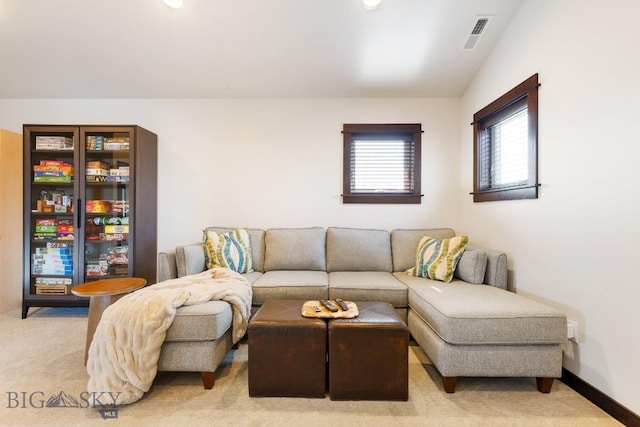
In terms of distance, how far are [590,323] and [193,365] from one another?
2.31 metres

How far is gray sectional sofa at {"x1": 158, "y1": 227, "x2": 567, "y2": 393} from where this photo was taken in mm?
1584

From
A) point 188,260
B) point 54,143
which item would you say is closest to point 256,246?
point 188,260

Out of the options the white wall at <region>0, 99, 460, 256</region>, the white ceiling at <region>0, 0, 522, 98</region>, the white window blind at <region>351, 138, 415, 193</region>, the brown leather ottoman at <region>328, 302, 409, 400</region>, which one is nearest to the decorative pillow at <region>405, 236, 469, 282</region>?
the white wall at <region>0, 99, 460, 256</region>

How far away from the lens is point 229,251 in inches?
103

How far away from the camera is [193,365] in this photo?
1656 millimetres

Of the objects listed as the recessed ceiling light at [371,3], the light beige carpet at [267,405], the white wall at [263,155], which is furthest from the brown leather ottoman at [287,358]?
the recessed ceiling light at [371,3]

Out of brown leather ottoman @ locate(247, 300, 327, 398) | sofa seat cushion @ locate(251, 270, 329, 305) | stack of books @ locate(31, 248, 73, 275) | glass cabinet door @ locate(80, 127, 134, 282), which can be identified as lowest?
brown leather ottoman @ locate(247, 300, 327, 398)

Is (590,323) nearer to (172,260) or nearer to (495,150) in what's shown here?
(495,150)

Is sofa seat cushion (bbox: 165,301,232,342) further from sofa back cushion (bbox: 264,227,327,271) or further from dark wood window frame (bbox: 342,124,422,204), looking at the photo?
dark wood window frame (bbox: 342,124,422,204)

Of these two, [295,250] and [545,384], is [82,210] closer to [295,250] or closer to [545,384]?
[295,250]

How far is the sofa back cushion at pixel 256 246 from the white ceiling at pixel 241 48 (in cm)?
150

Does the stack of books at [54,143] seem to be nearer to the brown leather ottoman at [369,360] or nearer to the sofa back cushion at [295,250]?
the sofa back cushion at [295,250]

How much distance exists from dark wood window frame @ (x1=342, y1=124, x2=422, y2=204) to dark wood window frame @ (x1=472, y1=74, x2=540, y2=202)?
1.83ft

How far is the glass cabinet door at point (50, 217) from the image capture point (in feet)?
9.04
